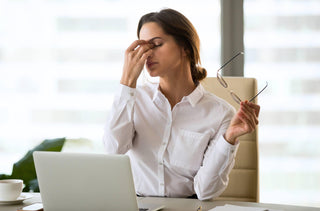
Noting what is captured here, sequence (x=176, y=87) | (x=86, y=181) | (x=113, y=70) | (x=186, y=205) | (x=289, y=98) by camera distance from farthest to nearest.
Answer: (x=113, y=70) < (x=289, y=98) < (x=176, y=87) < (x=186, y=205) < (x=86, y=181)

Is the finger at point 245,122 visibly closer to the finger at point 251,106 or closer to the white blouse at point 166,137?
the finger at point 251,106

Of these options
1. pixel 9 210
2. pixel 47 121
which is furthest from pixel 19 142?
pixel 9 210

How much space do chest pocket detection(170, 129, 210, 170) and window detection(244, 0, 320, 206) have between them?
3.60 feet

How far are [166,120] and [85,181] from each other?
67 cm

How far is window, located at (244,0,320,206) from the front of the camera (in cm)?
269

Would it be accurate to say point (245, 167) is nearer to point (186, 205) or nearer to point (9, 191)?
point (186, 205)

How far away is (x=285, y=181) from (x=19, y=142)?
171cm

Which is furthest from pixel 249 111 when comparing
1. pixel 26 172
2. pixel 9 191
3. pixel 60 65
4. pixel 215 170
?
pixel 60 65

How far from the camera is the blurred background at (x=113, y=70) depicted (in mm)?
2701

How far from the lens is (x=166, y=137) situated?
174 cm

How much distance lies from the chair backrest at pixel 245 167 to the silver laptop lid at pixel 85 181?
860 mm

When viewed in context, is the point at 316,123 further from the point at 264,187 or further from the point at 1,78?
the point at 1,78

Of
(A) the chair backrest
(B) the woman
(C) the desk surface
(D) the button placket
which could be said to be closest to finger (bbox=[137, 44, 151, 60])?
(B) the woman

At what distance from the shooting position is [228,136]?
5.09 ft
